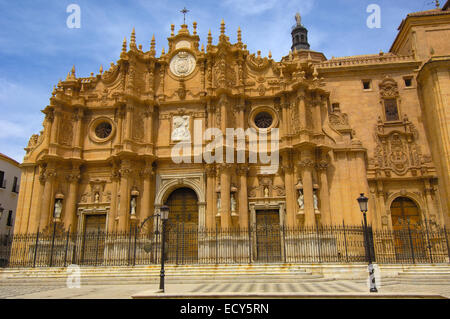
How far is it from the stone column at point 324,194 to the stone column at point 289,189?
4.70 ft

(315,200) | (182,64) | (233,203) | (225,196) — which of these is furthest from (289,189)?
(182,64)

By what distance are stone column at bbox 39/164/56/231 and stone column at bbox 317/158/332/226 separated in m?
14.9

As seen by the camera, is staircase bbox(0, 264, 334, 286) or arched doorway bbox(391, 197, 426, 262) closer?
staircase bbox(0, 264, 334, 286)

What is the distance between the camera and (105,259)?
1925 centimetres

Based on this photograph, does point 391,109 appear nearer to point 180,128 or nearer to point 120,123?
point 180,128

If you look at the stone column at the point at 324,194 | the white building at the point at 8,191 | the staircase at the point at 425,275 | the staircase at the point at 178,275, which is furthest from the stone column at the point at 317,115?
the white building at the point at 8,191

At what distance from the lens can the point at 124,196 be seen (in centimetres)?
2047

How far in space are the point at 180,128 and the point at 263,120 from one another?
16.5 feet

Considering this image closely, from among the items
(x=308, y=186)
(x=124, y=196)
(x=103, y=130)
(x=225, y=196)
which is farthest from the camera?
(x=103, y=130)

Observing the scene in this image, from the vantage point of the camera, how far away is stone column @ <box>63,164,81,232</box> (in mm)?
21172

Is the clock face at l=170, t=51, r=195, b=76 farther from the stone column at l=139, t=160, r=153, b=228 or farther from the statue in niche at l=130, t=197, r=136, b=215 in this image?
the statue in niche at l=130, t=197, r=136, b=215

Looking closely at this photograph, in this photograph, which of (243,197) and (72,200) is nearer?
(243,197)

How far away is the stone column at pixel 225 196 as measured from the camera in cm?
1939

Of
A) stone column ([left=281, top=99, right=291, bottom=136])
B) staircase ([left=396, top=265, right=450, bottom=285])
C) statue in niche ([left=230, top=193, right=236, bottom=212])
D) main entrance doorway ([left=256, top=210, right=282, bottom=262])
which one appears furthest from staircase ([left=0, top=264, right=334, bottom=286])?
stone column ([left=281, top=99, right=291, bottom=136])
